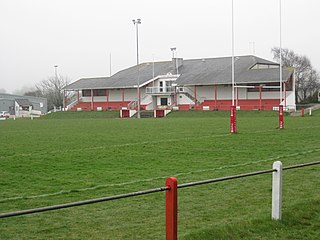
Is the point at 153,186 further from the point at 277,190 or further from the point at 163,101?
the point at 163,101

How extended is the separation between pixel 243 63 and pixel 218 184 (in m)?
71.2

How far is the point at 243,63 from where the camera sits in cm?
8125

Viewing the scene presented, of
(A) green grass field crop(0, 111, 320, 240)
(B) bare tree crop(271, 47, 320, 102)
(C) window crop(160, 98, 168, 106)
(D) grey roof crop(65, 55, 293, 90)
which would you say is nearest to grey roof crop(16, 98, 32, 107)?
(D) grey roof crop(65, 55, 293, 90)

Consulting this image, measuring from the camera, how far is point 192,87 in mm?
81438

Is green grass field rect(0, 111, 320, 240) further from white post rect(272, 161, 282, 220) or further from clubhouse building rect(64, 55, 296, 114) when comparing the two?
clubhouse building rect(64, 55, 296, 114)

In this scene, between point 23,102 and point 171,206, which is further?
point 23,102

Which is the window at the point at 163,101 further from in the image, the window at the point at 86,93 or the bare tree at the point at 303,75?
the bare tree at the point at 303,75

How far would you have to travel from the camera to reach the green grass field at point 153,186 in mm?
7492

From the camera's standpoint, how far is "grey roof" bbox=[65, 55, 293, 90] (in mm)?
73375

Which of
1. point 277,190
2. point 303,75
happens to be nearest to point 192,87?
point 303,75

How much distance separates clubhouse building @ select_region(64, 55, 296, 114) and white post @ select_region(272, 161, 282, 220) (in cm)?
5875

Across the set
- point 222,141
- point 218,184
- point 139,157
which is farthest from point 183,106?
point 218,184

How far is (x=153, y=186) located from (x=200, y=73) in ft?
238

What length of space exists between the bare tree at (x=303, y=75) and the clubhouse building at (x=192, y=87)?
18.4 meters
